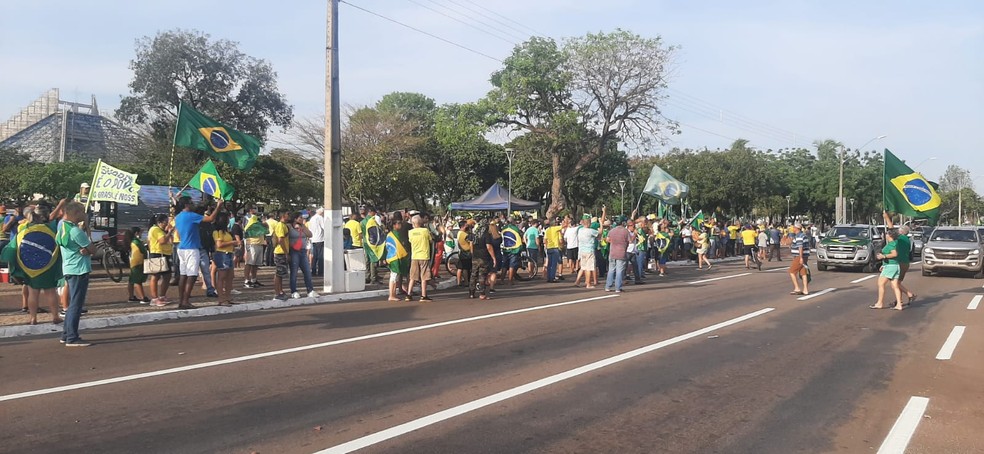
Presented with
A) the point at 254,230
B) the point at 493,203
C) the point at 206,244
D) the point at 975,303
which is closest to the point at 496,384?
the point at 206,244

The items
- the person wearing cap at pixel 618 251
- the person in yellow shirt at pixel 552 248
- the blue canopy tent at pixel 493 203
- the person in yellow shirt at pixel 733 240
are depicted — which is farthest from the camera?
the person in yellow shirt at pixel 733 240

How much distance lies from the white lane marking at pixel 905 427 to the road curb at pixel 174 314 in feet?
33.1

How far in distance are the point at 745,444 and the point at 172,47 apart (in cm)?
3982

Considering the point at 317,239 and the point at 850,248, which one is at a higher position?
the point at 317,239

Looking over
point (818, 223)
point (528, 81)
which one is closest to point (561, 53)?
point (528, 81)

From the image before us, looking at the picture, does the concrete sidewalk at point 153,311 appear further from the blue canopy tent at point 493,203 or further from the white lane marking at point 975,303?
the blue canopy tent at point 493,203

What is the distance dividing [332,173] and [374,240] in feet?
7.02

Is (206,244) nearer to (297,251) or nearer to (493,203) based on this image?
(297,251)

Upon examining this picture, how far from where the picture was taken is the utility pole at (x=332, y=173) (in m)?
14.9

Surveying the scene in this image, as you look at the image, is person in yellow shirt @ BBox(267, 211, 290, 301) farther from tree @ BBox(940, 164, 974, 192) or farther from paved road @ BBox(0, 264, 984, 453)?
tree @ BBox(940, 164, 974, 192)

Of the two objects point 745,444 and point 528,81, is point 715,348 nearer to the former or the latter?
point 745,444

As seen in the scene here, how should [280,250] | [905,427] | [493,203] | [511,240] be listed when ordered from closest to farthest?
1. [905,427]
2. [280,250]
3. [511,240]
4. [493,203]

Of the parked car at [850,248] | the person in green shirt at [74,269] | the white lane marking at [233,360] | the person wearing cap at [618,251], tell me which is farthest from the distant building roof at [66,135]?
the white lane marking at [233,360]

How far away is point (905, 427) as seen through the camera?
5824 mm
